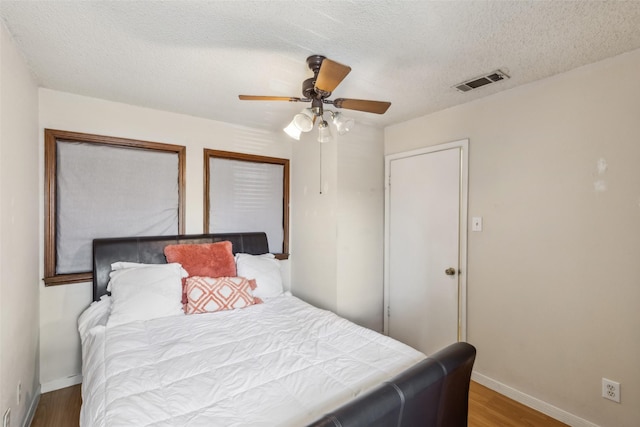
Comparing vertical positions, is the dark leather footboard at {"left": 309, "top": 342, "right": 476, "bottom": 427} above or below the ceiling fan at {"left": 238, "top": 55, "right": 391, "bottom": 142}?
below

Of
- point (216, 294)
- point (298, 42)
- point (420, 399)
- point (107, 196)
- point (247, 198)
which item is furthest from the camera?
point (247, 198)

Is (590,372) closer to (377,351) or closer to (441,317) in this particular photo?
(441,317)

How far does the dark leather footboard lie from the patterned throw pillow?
156 centimetres

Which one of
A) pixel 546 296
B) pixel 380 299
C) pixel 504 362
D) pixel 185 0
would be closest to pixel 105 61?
pixel 185 0

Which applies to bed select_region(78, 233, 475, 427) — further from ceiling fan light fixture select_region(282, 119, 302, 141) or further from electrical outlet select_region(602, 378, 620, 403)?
ceiling fan light fixture select_region(282, 119, 302, 141)

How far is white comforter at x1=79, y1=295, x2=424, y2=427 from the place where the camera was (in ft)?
3.91

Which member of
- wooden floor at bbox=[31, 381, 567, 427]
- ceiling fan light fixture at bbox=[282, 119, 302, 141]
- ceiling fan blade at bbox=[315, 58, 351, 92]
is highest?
ceiling fan blade at bbox=[315, 58, 351, 92]

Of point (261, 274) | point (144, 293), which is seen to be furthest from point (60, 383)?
point (261, 274)

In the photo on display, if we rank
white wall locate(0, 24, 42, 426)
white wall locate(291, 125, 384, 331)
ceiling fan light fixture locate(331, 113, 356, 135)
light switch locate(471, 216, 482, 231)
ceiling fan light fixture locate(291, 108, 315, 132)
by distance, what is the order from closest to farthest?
white wall locate(0, 24, 42, 426), ceiling fan light fixture locate(291, 108, 315, 132), ceiling fan light fixture locate(331, 113, 356, 135), light switch locate(471, 216, 482, 231), white wall locate(291, 125, 384, 331)

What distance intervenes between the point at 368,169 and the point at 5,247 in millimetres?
2764

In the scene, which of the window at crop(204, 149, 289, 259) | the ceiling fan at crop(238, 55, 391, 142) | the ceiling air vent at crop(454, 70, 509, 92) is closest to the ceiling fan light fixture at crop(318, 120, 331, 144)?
the ceiling fan at crop(238, 55, 391, 142)

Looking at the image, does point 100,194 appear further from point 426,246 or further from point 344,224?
point 426,246

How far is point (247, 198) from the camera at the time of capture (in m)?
3.33

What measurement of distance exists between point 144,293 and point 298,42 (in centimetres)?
197
